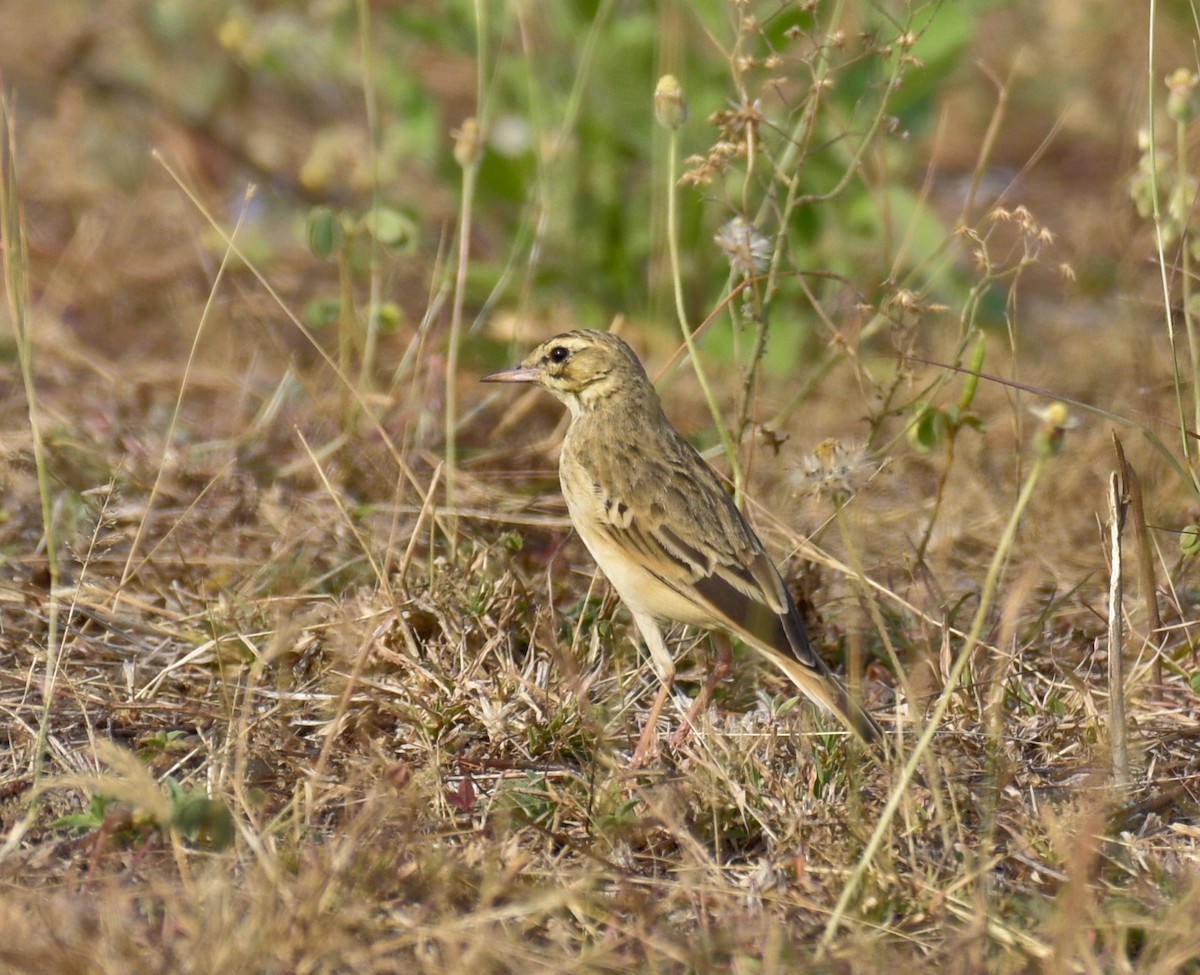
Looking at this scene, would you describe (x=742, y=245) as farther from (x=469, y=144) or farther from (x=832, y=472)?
(x=832, y=472)

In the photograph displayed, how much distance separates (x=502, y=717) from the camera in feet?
14.3

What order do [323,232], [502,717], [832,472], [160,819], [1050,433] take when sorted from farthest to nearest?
[323,232] < [502,717] < [832,472] < [160,819] < [1050,433]

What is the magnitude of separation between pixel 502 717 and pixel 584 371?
134cm

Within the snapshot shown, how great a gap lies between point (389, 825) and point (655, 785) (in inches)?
29.6

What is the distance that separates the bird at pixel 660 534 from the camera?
4.27 metres

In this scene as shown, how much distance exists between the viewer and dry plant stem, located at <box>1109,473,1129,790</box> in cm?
390

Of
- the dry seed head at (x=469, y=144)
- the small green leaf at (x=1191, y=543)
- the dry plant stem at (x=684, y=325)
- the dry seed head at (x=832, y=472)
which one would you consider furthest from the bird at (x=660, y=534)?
the small green leaf at (x=1191, y=543)

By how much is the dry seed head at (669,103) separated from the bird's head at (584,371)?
0.94 meters

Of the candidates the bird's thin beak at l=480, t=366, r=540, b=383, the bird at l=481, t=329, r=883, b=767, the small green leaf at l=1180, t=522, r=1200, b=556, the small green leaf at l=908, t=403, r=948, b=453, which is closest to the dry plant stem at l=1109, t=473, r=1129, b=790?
the small green leaf at l=1180, t=522, r=1200, b=556

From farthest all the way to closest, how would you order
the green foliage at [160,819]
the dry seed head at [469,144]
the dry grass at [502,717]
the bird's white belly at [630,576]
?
the dry seed head at [469,144], the bird's white belly at [630,576], the green foliage at [160,819], the dry grass at [502,717]

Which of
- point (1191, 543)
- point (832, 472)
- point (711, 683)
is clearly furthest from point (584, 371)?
point (1191, 543)

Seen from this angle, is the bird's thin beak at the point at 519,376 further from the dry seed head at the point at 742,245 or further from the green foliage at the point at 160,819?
the green foliage at the point at 160,819

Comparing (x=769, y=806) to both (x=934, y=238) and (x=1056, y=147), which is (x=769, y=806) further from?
(x=1056, y=147)

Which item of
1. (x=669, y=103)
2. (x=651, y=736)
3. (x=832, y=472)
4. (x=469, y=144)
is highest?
(x=669, y=103)
